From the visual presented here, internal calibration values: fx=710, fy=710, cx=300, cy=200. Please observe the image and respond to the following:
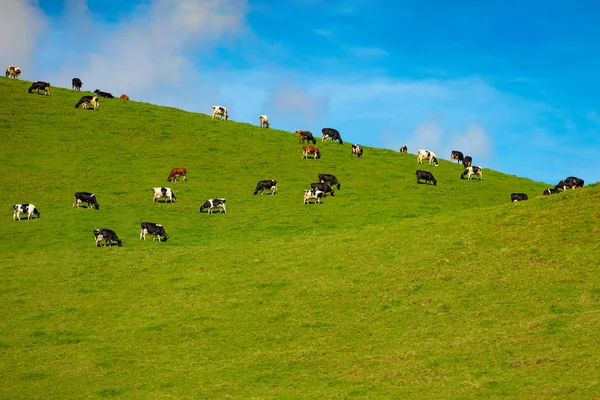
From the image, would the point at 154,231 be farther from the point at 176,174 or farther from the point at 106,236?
the point at 176,174

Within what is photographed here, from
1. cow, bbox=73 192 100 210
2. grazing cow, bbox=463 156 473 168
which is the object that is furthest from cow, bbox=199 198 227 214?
grazing cow, bbox=463 156 473 168

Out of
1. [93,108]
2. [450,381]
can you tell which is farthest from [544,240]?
[93,108]

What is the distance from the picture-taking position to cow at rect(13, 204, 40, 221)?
148ft

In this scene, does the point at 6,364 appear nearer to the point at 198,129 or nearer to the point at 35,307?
the point at 35,307

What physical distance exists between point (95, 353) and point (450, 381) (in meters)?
12.5

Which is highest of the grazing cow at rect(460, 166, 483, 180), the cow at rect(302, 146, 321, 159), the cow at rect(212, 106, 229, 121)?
the cow at rect(212, 106, 229, 121)

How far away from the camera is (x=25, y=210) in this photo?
45.6 m

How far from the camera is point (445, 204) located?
49906mm

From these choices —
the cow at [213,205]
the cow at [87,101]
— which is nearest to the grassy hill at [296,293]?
the cow at [213,205]

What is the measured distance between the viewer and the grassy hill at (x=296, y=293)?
2159 cm

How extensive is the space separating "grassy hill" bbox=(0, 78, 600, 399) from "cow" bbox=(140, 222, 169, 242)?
682mm

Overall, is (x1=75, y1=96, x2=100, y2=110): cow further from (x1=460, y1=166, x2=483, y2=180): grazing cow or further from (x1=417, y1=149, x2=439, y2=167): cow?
(x1=460, y1=166, x2=483, y2=180): grazing cow

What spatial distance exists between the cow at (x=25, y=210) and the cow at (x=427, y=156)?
33592 mm

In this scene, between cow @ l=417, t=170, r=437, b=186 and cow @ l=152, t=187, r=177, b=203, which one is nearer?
cow @ l=152, t=187, r=177, b=203
